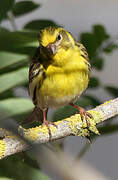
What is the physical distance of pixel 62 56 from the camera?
93 cm

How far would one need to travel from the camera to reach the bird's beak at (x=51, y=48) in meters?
0.87

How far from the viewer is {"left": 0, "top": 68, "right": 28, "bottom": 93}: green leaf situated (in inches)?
33.8

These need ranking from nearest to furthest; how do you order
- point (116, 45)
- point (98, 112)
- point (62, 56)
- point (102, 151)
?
point (98, 112), point (62, 56), point (116, 45), point (102, 151)

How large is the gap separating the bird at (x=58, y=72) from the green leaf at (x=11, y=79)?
3 centimetres

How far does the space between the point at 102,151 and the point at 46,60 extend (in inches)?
56.2

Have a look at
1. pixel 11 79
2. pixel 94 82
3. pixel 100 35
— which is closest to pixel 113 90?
pixel 94 82

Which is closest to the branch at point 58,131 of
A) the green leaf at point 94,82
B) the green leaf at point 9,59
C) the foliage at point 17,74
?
the foliage at point 17,74

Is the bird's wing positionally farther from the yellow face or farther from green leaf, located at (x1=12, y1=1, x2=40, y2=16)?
green leaf, located at (x1=12, y1=1, x2=40, y2=16)

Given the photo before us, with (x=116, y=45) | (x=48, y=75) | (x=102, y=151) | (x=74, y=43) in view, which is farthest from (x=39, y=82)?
(x=102, y=151)

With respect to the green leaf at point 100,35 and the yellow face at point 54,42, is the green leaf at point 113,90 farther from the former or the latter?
the yellow face at point 54,42

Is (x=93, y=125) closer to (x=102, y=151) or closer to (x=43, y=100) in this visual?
(x=43, y=100)

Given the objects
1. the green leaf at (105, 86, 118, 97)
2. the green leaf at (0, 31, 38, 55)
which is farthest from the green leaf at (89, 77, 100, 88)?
the green leaf at (0, 31, 38, 55)

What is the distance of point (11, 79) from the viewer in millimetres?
875

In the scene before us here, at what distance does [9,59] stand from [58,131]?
228 mm
